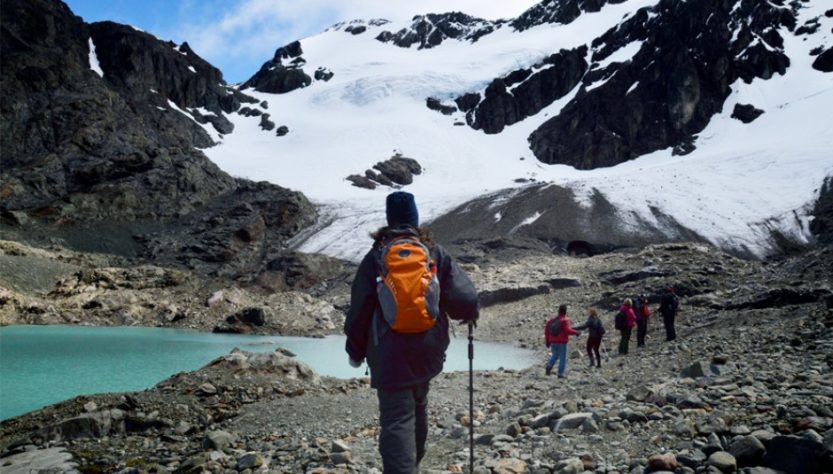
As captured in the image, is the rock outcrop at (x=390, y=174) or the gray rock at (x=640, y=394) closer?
the gray rock at (x=640, y=394)

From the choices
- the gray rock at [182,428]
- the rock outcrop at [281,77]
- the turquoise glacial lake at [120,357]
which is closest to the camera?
the gray rock at [182,428]

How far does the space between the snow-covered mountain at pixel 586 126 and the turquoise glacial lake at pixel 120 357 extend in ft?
55.7

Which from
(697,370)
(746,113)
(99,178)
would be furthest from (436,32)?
(697,370)

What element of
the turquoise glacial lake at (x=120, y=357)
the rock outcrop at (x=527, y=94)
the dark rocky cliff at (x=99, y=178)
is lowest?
the turquoise glacial lake at (x=120, y=357)

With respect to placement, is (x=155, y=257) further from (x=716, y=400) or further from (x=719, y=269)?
(x=716, y=400)

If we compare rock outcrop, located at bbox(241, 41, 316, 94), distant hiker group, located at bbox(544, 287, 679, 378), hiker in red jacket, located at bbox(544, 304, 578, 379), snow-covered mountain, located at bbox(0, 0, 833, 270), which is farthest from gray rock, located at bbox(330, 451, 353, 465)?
rock outcrop, located at bbox(241, 41, 316, 94)

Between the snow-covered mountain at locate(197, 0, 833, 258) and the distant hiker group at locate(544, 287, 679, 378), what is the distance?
2761cm

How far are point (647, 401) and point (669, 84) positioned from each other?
4521 inches

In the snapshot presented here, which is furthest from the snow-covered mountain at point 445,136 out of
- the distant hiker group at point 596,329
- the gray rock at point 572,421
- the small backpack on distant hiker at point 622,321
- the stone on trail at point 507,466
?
the stone on trail at point 507,466

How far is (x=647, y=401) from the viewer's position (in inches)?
295

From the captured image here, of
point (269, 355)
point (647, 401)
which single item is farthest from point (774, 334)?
point (269, 355)

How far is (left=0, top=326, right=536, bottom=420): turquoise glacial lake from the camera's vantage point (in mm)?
16750

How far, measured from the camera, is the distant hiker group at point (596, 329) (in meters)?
14.9

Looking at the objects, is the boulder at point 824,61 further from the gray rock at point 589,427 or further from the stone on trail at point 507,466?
the stone on trail at point 507,466
